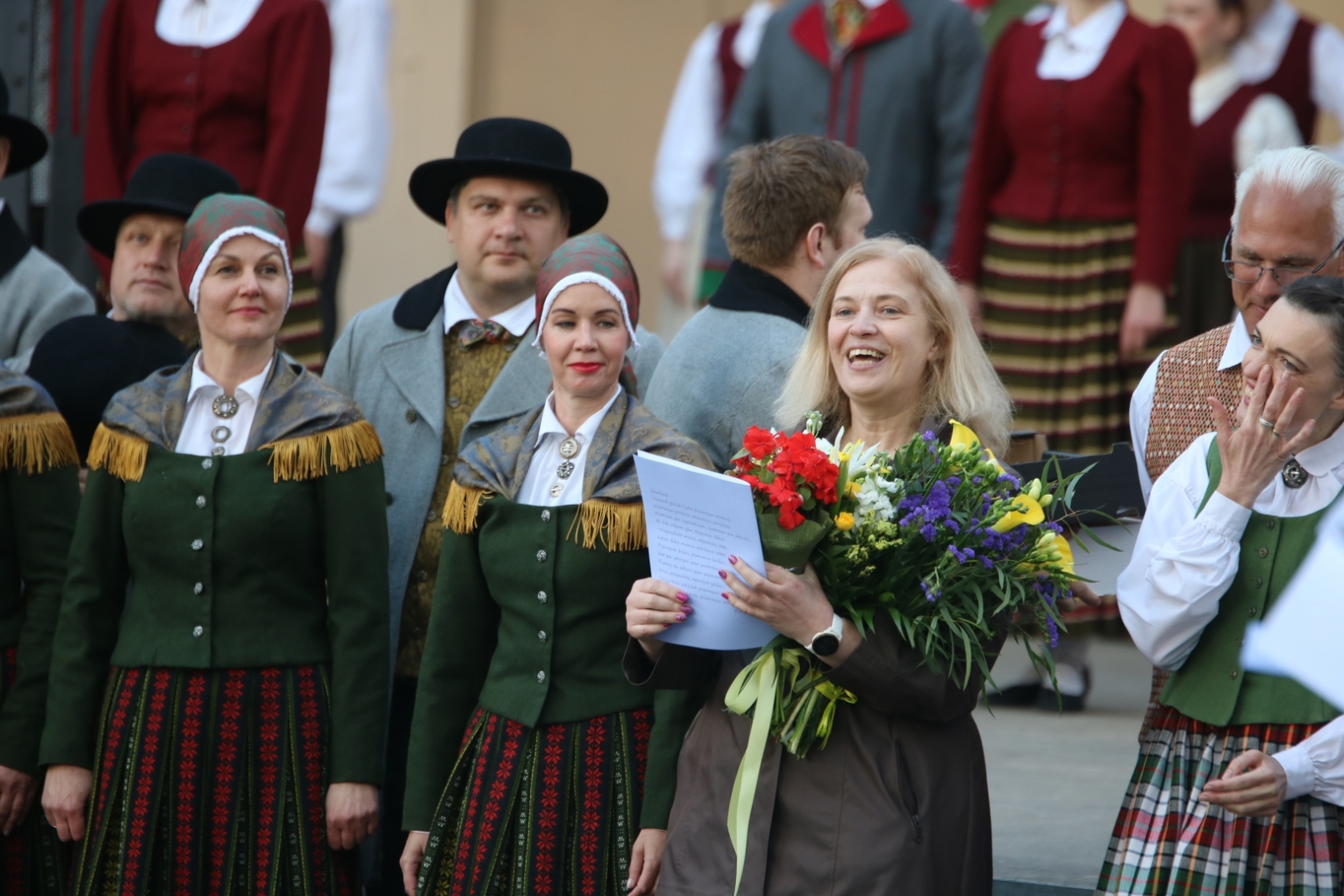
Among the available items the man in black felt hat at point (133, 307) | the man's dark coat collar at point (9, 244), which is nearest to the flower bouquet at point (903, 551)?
the man in black felt hat at point (133, 307)

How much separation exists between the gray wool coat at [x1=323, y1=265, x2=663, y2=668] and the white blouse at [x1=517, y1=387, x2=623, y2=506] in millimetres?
394

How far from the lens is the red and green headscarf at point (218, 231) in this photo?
401 cm

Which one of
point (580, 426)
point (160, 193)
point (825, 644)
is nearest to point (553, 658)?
point (580, 426)

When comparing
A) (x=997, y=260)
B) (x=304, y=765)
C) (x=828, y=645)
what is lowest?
(x=304, y=765)

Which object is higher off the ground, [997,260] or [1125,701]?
[997,260]

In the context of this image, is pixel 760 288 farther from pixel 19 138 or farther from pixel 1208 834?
pixel 19 138

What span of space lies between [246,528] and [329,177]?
11.7 feet

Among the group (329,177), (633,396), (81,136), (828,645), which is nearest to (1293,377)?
(828,645)

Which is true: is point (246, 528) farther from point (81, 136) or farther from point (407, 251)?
point (407, 251)

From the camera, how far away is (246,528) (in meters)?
3.82

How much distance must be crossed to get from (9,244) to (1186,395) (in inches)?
131

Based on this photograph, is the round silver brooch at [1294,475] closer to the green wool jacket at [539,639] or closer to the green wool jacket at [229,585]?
the green wool jacket at [539,639]

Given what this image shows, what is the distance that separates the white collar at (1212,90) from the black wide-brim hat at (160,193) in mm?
4119

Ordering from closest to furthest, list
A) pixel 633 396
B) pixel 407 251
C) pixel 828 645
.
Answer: pixel 828 645, pixel 633 396, pixel 407 251
